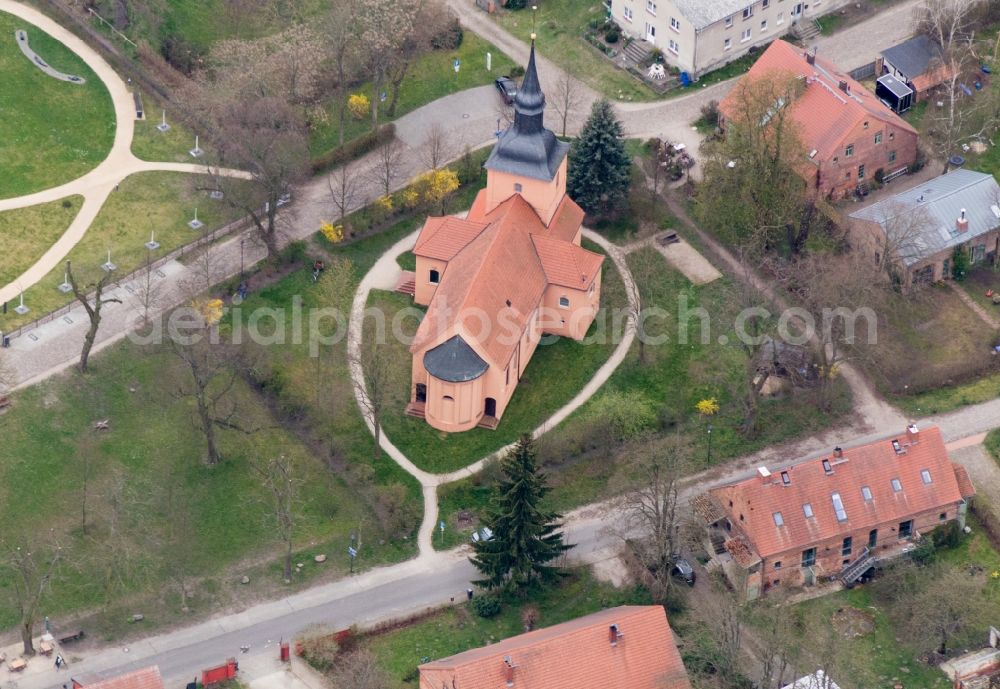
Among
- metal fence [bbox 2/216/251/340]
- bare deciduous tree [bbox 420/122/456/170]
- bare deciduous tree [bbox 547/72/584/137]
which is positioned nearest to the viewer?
metal fence [bbox 2/216/251/340]

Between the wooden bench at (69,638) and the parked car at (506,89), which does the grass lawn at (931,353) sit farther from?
the wooden bench at (69,638)

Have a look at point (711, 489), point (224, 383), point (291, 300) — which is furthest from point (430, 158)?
point (711, 489)

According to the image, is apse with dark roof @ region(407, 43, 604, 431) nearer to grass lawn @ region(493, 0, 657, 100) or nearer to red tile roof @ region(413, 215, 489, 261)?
red tile roof @ region(413, 215, 489, 261)

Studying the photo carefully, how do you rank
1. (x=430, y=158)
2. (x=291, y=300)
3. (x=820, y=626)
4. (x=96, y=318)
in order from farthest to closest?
(x=430, y=158)
(x=291, y=300)
(x=96, y=318)
(x=820, y=626)

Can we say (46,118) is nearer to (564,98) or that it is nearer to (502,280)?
(564,98)

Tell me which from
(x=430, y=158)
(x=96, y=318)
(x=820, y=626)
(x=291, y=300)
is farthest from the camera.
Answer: (x=430, y=158)

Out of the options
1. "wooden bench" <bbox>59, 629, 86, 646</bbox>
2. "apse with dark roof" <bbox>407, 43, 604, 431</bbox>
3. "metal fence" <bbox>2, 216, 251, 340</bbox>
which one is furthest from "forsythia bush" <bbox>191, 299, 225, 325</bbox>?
"wooden bench" <bbox>59, 629, 86, 646</bbox>

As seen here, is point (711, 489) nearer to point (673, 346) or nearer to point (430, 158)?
point (673, 346)

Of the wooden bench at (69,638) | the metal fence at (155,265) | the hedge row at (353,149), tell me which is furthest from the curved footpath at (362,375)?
the wooden bench at (69,638)
